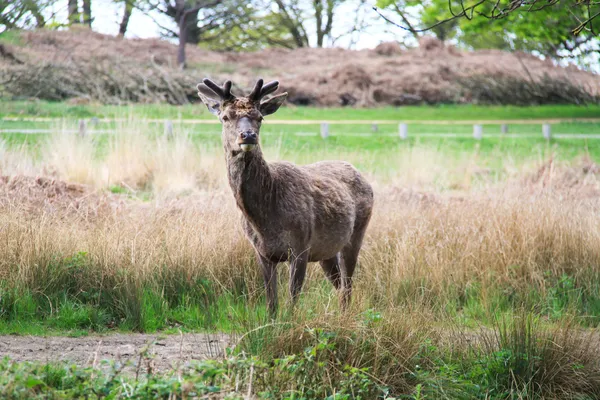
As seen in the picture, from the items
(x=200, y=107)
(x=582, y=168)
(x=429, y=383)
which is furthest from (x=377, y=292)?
(x=200, y=107)

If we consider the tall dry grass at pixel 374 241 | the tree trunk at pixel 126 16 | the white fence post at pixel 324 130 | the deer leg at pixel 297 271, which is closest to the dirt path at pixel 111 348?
the deer leg at pixel 297 271

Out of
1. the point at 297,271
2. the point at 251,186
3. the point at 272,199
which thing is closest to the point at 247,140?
the point at 251,186

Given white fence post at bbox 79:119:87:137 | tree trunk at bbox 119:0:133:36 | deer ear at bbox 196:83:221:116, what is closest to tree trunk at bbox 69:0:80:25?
white fence post at bbox 79:119:87:137

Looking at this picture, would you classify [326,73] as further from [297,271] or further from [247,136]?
[247,136]

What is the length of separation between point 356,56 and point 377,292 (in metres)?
30.7

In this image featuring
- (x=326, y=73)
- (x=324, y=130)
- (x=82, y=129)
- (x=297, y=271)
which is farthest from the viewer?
(x=326, y=73)

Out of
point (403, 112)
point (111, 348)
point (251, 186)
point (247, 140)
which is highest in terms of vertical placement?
point (247, 140)

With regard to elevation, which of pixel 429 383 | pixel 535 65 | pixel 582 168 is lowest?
pixel 429 383

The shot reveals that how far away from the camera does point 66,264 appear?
8.61 meters

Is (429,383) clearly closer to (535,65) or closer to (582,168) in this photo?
(582,168)

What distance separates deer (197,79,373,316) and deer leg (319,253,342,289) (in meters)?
0.59

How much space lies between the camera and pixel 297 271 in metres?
7.01

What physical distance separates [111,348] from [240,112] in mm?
2481

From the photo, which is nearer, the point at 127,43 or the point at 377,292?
the point at 377,292
